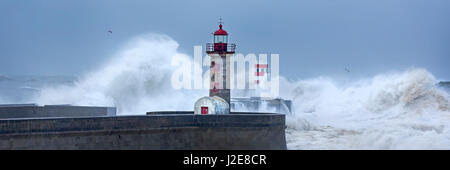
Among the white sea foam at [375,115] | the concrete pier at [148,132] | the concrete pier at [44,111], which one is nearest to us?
the concrete pier at [148,132]

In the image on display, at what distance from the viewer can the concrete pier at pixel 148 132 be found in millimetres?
12797

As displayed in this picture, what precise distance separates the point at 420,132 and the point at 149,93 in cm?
1447

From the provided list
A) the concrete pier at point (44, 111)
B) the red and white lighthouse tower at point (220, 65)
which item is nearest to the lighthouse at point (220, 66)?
the red and white lighthouse tower at point (220, 65)

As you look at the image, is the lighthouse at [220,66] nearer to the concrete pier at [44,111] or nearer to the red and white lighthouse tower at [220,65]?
the red and white lighthouse tower at [220,65]

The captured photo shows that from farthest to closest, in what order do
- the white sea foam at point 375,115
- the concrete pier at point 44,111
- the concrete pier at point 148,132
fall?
the white sea foam at point 375,115, the concrete pier at point 44,111, the concrete pier at point 148,132

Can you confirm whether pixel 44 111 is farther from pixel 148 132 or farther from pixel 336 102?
pixel 336 102

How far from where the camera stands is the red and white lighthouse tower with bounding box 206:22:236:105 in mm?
18969

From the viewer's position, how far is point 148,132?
1461 cm

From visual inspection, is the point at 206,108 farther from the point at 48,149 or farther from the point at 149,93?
the point at 149,93

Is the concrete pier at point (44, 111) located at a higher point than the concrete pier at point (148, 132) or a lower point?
higher

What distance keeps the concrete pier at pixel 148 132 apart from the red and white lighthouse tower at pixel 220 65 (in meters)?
2.64

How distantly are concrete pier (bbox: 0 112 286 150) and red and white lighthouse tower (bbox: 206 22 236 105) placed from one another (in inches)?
104

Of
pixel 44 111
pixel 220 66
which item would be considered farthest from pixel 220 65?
pixel 44 111
